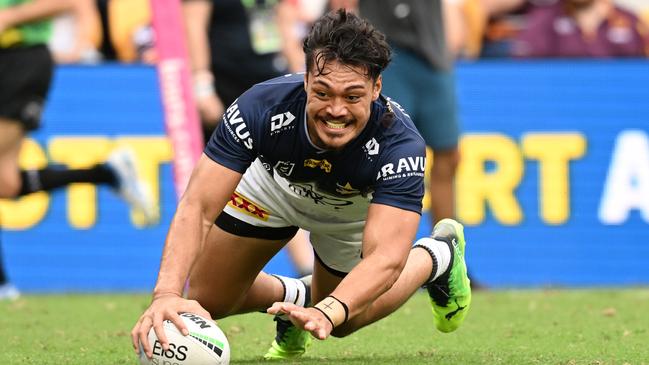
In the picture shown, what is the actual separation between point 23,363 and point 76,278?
536cm

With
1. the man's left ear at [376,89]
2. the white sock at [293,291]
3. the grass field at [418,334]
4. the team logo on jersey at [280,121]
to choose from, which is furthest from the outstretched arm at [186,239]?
the white sock at [293,291]

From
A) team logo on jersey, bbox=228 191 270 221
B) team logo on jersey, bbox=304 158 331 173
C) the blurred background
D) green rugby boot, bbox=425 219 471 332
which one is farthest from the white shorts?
the blurred background

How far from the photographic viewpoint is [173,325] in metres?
5.58

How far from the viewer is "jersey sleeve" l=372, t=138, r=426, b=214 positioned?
19.6 ft

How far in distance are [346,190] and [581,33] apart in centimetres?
683

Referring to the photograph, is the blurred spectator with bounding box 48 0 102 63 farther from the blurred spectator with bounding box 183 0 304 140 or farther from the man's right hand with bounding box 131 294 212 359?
the man's right hand with bounding box 131 294 212 359

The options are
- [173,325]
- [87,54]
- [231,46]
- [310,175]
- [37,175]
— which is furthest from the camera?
[87,54]

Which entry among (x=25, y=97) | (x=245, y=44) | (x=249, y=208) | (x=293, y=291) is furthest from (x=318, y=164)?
(x=245, y=44)

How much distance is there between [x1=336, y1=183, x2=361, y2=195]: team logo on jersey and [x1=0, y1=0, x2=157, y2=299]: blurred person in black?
441 centimetres

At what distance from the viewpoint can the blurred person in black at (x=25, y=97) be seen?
10.4 m

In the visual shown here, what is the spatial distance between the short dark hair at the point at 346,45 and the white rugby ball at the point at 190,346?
43.7 inches

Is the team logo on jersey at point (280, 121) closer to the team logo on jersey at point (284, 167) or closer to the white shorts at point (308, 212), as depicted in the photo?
the team logo on jersey at point (284, 167)

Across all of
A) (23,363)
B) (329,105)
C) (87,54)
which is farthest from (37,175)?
(329,105)

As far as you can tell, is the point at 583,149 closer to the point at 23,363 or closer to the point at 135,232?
the point at 135,232
